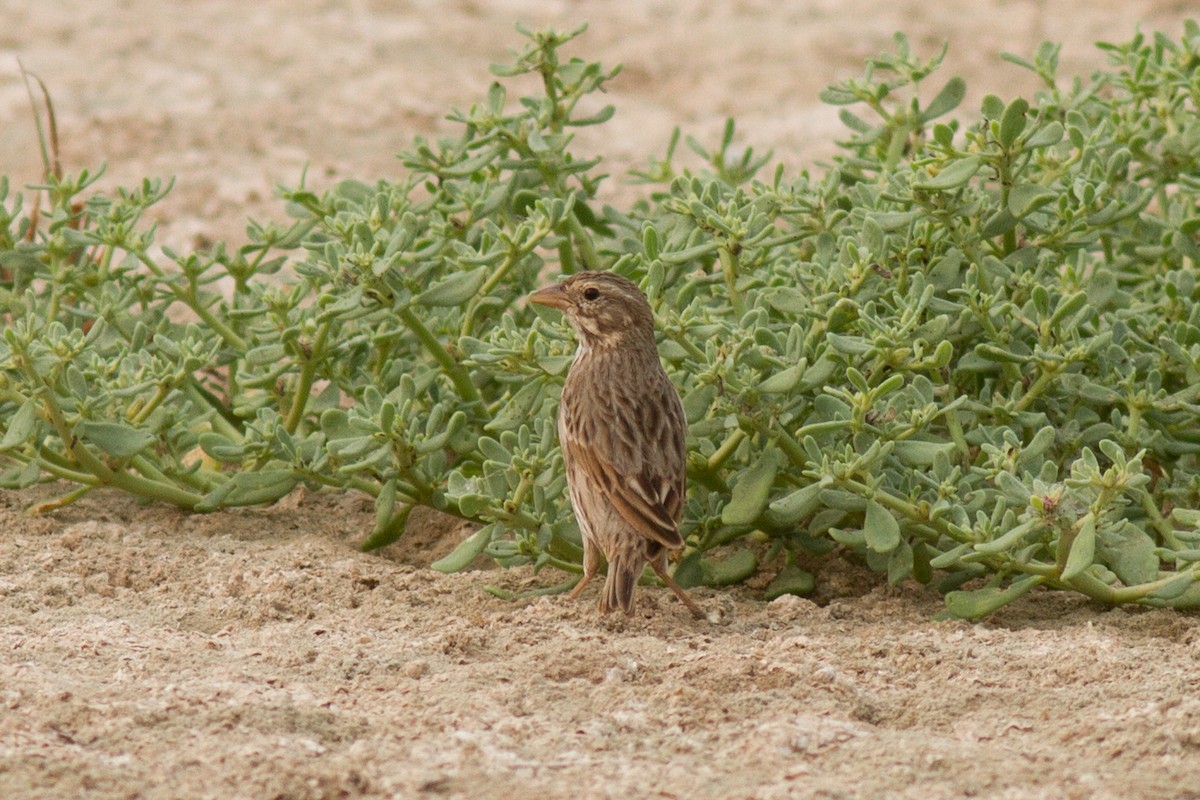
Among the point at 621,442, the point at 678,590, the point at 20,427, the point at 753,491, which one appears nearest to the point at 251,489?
the point at 20,427

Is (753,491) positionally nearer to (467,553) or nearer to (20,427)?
(467,553)

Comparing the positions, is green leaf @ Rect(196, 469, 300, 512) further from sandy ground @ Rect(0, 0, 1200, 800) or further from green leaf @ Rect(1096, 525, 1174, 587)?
green leaf @ Rect(1096, 525, 1174, 587)

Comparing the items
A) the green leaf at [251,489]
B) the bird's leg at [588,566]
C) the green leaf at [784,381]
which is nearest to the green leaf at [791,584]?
the bird's leg at [588,566]

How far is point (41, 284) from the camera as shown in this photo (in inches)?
279

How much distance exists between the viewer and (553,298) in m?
4.98

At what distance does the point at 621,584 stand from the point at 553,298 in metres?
1.02

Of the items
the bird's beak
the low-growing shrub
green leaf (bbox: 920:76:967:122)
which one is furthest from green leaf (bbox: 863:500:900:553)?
green leaf (bbox: 920:76:967:122)

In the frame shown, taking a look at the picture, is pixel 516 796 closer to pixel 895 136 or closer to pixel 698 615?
pixel 698 615

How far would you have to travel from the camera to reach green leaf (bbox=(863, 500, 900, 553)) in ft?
13.7

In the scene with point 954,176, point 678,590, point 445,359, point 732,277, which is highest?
point 954,176

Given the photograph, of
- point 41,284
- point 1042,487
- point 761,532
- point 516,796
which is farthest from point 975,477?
point 41,284

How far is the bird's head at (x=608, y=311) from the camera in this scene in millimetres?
4773

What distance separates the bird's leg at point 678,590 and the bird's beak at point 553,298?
88 centimetres

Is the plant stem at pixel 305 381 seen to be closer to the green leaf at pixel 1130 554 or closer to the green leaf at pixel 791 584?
the green leaf at pixel 791 584
